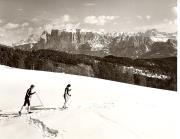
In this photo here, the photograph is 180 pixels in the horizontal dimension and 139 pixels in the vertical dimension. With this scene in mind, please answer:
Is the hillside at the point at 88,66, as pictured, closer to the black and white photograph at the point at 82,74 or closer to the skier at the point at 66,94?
the black and white photograph at the point at 82,74

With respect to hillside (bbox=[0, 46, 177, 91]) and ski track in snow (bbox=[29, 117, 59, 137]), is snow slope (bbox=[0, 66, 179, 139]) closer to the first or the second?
ski track in snow (bbox=[29, 117, 59, 137])

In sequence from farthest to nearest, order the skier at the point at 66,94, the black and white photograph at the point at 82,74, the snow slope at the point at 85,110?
1. the skier at the point at 66,94
2. the black and white photograph at the point at 82,74
3. the snow slope at the point at 85,110

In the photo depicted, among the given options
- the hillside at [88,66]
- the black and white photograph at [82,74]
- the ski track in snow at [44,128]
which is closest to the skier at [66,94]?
the black and white photograph at [82,74]

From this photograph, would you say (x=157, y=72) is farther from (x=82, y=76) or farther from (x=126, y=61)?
(x=82, y=76)

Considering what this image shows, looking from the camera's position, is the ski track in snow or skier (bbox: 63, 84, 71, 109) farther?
skier (bbox: 63, 84, 71, 109)

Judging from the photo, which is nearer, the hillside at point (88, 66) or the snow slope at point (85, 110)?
the snow slope at point (85, 110)

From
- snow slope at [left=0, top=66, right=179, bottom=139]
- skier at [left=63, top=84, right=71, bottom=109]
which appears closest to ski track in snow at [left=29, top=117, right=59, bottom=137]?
snow slope at [left=0, top=66, right=179, bottom=139]

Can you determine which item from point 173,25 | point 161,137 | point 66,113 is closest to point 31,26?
point 66,113
